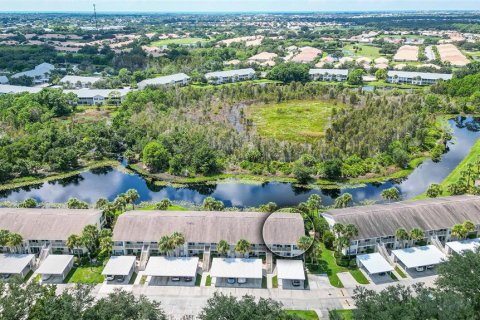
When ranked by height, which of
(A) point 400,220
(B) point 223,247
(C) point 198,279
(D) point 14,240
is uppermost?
(D) point 14,240

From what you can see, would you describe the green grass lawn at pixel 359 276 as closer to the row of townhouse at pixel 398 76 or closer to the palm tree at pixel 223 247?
the palm tree at pixel 223 247

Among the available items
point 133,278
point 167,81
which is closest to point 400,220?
point 133,278

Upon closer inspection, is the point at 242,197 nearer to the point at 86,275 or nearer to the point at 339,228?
the point at 339,228

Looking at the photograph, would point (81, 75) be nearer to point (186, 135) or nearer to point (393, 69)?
point (186, 135)

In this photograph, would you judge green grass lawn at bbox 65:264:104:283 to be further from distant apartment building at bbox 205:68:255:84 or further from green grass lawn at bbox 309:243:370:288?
distant apartment building at bbox 205:68:255:84

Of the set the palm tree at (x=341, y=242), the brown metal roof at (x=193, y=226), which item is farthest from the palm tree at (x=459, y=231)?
the brown metal roof at (x=193, y=226)

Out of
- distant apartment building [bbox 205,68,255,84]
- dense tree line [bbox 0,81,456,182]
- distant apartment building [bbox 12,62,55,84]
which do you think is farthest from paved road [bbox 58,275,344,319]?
distant apartment building [bbox 12,62,55,84]
